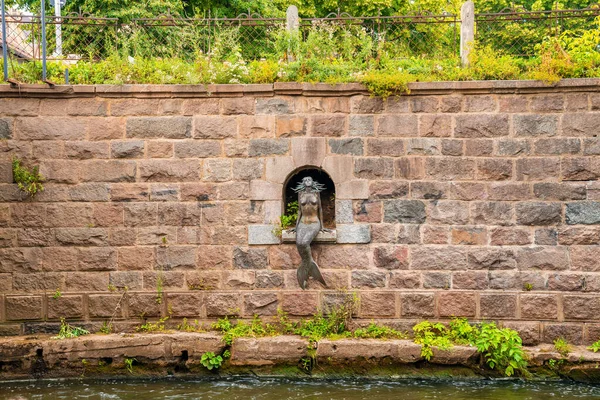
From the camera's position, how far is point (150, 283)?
10.1m

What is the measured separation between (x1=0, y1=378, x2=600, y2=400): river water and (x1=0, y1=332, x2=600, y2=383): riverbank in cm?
15

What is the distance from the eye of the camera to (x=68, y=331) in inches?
387

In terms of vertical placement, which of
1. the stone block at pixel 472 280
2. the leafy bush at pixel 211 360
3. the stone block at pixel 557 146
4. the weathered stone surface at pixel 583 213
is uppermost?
the stone block at pixel 557 146

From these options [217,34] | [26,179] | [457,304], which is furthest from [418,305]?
[26,179]

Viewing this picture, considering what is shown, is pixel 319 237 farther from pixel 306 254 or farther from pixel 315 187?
pixel 315 187

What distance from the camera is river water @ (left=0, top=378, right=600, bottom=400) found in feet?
28.2

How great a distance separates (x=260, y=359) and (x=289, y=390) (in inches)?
28.7

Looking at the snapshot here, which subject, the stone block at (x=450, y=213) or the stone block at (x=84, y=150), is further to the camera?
the stone block at (x=84, y=150)

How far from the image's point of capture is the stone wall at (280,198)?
9820 millimetres

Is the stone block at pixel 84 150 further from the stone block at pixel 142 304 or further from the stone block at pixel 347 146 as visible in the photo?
the stone block at pixel 347 146

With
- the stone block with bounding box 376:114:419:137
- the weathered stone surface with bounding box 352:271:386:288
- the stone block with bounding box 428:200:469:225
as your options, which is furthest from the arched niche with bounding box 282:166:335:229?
the stone block with bounding box 428:200:469:225

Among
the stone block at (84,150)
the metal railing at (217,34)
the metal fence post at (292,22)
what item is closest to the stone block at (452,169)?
the metal railing at (217,34)

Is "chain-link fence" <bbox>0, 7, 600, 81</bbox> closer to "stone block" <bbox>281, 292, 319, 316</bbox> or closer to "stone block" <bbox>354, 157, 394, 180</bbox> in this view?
"stone block" <bbox>354, 157, 394, 180</bbox>

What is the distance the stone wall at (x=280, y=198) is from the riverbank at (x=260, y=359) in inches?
21.6
